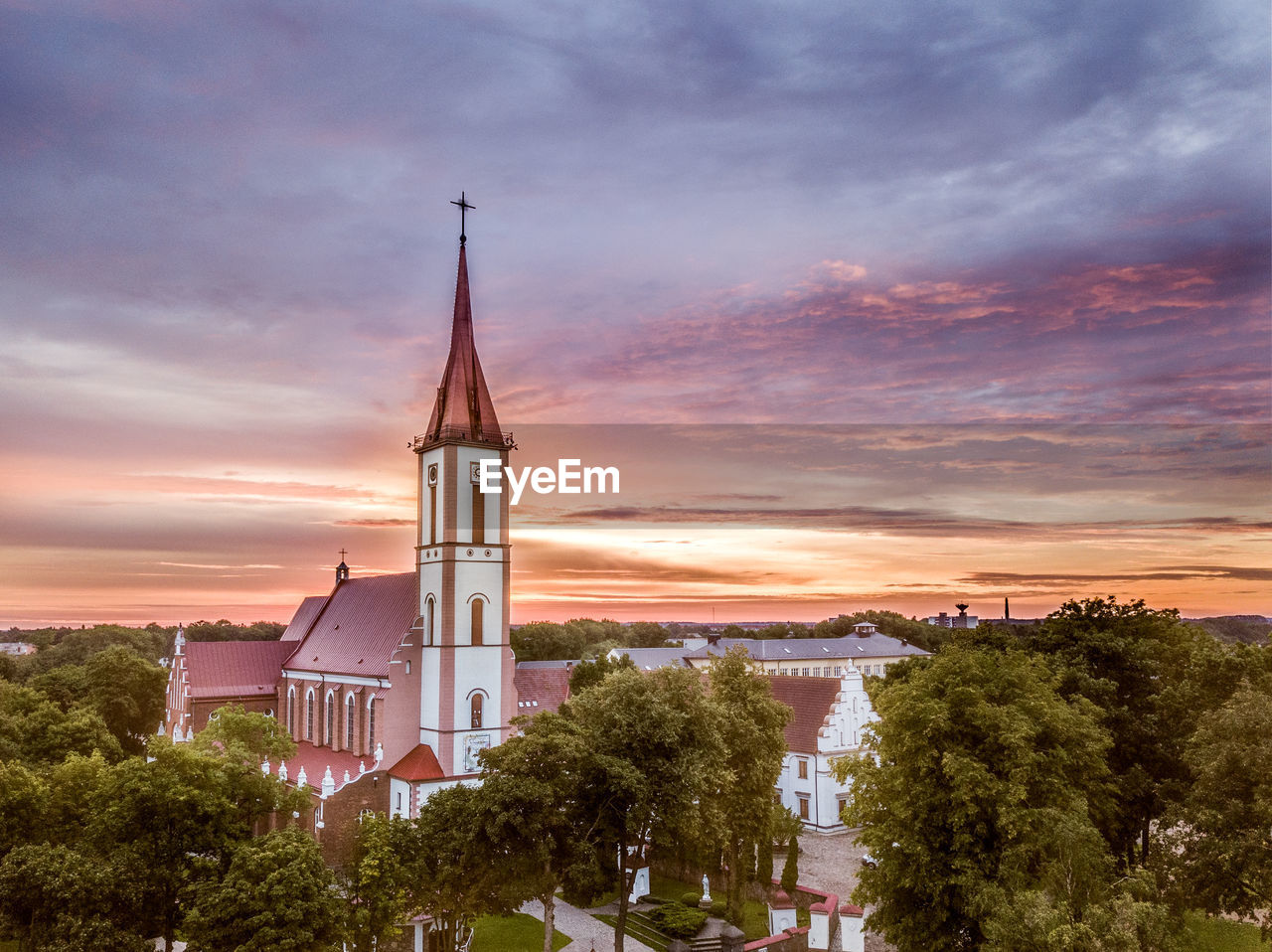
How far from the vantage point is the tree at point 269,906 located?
2392 centimetres

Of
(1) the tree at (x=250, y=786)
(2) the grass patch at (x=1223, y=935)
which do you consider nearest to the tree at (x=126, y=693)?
(1) the tree at (x=250, y=786)

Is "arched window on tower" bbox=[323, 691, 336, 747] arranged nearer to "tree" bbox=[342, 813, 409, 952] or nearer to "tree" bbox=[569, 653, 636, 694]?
"tree" bbox=[569, 653, 636, 694]

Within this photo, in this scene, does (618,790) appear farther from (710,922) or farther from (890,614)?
(890,614)

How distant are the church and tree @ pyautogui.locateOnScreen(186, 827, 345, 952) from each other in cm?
1489

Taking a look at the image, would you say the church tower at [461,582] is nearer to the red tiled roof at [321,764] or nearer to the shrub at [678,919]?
the red tiled roof at [321,764]

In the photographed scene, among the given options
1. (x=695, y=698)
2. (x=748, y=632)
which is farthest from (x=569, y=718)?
(x=748, y=632)

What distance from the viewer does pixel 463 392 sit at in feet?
156

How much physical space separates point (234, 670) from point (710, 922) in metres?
40.4

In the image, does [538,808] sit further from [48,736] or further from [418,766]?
[48,736]

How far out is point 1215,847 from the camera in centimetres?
2556

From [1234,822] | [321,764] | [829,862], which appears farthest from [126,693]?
[1234,822]

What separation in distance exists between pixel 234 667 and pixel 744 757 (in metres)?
38.7

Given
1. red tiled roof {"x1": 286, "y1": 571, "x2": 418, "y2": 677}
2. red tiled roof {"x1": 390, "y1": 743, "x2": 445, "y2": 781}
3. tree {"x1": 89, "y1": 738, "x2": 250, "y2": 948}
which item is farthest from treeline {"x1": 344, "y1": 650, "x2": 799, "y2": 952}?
red tiled roof {"x1": 286, "y1": 571, "x2": 418, "y2": 677}

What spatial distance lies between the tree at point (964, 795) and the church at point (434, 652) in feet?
65.0
